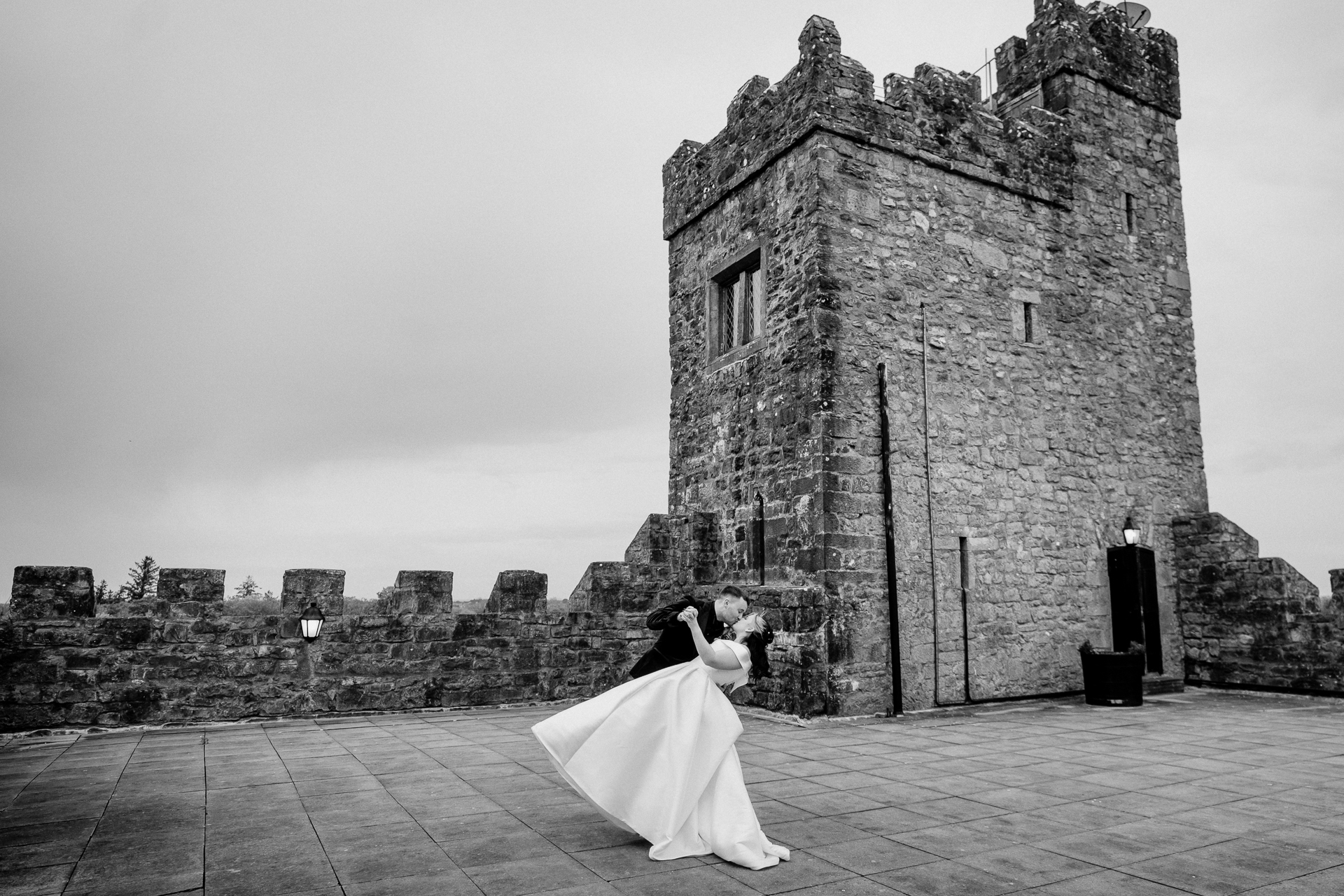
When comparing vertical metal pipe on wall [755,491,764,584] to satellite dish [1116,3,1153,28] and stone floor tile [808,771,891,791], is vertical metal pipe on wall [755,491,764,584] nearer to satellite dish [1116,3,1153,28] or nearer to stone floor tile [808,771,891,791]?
stone floor tile [808,771,891,791]

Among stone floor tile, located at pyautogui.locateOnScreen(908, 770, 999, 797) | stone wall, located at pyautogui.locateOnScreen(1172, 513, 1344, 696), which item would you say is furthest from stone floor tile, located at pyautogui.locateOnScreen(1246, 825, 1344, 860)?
stone wall, located at pyautogui.locateOnScreen(1172, 513, 1344, 696)

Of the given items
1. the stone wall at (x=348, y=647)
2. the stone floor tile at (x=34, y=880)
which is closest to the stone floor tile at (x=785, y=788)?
the stone wall at (x=348, y=647)

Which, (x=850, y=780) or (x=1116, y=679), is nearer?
(x=850, y=780)

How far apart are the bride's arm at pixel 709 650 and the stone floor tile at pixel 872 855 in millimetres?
913

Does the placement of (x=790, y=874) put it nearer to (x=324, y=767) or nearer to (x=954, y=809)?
(x=954, y=809)

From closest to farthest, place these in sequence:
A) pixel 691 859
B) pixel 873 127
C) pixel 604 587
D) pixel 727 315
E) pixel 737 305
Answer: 1. pixel 691 859
2. pixel 873 127
3. pixel 604 587
4. pixel 737 305
5. pixel 727 315

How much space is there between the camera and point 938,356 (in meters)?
9.67

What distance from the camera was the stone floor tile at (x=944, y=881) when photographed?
342 cm

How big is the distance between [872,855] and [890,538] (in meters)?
5.21

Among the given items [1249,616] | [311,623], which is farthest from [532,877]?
[1249,616]

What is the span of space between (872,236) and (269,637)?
24.3 ft

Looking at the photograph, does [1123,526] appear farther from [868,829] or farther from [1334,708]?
[868,829]

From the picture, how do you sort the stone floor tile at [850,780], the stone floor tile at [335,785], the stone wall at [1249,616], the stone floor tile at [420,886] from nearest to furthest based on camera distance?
the stone floor tile at [420,886] < the stone floor tile at [335,785] < the stone floor tile at [850,780] < the stone wall at [1249,616]

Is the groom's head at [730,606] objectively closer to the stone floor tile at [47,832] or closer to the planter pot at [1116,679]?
the stone floor tile at [47,832]
